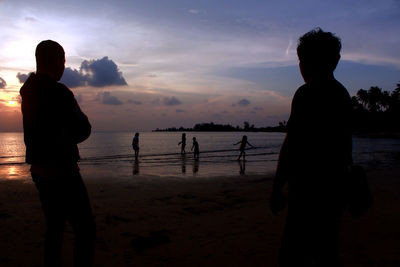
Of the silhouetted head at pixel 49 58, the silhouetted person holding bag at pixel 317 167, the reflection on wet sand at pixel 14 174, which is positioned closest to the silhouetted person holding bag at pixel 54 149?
the silhouetted head at pixel 49 58

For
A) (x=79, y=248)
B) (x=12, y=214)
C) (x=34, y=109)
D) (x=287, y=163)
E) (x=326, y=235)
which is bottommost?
(x=12, y=214)

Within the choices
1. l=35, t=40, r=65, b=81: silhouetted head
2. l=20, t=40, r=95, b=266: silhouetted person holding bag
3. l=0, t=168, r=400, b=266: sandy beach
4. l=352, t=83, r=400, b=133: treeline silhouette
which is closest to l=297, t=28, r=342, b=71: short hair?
l=20, t=40, r=95, b=266: silhouetted person holding bag

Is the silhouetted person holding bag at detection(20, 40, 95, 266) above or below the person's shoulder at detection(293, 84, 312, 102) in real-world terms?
below

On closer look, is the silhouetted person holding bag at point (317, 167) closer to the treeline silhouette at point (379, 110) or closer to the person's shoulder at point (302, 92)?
the person's shoulder at point (302, 92)

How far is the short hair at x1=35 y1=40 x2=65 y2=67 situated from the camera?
96.4 inches

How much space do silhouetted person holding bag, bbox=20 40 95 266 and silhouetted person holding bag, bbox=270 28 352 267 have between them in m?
1.62

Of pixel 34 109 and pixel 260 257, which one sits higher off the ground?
pixel 34 109

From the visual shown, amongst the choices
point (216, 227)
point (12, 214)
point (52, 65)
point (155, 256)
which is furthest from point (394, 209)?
point (12, 214)

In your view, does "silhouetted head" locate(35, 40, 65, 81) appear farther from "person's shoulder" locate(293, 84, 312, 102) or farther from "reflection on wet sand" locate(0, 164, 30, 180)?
"reflection on wet sand" locate(0, 164, 30, 180)

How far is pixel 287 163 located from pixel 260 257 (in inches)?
87.1

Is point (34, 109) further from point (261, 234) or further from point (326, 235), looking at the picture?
point (261, 234)

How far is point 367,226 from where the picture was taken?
15.8 ft

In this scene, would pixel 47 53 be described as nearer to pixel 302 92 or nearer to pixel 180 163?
pixel 302 92

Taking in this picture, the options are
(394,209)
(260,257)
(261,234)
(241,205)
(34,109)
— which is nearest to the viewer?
(34,109)
